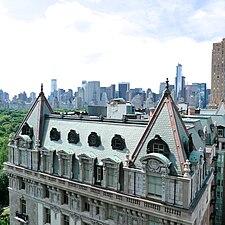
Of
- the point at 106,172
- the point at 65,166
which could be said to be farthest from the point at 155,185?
the point at 65,166

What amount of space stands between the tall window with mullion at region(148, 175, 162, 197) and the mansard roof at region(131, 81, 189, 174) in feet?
6.34

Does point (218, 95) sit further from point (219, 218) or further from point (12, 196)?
point (12, 196)

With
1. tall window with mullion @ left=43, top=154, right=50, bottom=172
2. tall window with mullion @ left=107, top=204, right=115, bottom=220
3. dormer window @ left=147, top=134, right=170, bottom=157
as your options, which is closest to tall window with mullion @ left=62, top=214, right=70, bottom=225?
tall window with mullion @ left=43, top=154, right=50, bottom=172

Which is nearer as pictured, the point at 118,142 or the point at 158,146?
the point at 158,146

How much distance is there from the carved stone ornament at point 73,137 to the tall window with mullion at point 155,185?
11886mm

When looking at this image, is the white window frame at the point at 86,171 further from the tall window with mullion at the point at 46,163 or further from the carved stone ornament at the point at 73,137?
the tall window with mullion at the point at 46,163

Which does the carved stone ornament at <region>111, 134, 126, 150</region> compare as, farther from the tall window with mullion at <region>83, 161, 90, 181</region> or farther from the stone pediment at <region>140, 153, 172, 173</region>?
the stone pediment at <region>140, 153, 172, 173</region>

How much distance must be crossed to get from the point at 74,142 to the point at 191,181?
15926 mm

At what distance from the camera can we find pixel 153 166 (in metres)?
25.5

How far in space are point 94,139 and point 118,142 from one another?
3.58 meters

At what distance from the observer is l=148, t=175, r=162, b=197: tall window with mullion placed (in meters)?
25.5

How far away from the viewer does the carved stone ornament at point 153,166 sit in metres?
25.1

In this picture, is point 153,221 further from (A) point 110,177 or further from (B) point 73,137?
(B) point 73,137

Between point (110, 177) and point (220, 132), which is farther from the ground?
point (220, 132)
